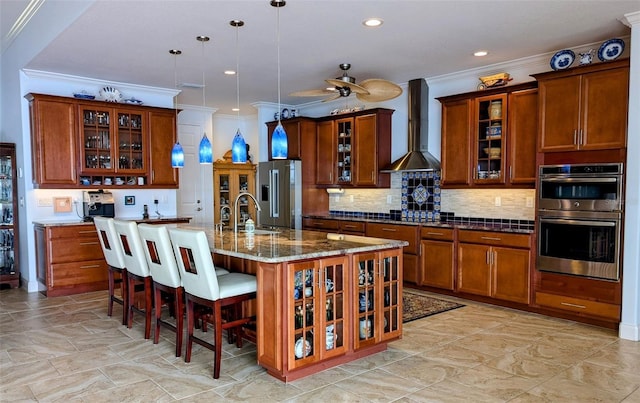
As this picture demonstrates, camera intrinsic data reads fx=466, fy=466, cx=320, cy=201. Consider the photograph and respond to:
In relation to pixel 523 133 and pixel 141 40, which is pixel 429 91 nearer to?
pixel 523 133

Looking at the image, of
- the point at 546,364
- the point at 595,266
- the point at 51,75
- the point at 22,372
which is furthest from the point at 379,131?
the point at 22,372

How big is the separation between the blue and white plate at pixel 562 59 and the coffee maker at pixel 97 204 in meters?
5.43

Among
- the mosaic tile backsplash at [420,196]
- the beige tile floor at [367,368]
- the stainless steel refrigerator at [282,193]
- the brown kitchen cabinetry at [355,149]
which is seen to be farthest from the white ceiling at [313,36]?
the beige tile floor at [367,368]

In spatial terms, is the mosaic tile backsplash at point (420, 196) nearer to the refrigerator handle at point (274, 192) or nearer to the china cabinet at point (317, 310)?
the refrigerator handle at point (274, 192)

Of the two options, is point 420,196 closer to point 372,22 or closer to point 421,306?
point 421,306

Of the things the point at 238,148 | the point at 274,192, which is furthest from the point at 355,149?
the point at 238,148

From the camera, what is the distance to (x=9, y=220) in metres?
6.05

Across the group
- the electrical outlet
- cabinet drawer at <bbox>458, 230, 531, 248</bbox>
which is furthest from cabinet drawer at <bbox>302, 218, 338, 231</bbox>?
the electrical outlet

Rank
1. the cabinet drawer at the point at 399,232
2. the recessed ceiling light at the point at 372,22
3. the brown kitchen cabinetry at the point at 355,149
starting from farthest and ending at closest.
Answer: the brown kitchen cabinetry at the point at 355,149
the cabinet drawer at the point at 399,232
the recessed ceiling light at the point at 372,22

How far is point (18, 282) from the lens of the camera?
19.9 feet

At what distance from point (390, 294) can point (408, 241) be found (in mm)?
2270

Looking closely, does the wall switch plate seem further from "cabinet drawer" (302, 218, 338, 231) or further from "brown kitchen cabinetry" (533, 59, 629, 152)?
"brown kitchen cabinetry" (533, 59, 629, 152)

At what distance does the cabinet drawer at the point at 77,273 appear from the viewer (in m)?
5.47

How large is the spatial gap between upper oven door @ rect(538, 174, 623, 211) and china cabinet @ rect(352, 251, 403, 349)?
1.94 m
